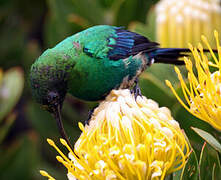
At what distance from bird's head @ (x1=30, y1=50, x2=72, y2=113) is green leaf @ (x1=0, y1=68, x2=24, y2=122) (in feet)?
2.29

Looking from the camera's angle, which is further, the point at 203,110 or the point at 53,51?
the point at 53,51

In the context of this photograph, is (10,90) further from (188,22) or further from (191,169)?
(191,169)

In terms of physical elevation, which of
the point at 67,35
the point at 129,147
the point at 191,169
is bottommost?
the point at 191,169

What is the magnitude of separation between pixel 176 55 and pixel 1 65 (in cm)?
146

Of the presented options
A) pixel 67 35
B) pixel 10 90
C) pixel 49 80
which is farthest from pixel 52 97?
pixel 67 35

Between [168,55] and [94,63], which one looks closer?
[94,63]

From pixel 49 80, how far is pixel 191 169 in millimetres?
682

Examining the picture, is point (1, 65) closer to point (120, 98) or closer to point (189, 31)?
point (189, 31)

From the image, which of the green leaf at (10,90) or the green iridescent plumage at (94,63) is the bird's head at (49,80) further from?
the green leaf at (10,90)

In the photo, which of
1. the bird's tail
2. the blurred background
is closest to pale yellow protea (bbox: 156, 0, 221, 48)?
the blurred background

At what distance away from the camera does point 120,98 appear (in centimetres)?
160

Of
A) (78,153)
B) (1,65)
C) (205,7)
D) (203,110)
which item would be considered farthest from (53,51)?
(1,65)

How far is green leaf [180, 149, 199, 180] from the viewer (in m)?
1.44

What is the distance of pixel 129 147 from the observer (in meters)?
1.39
